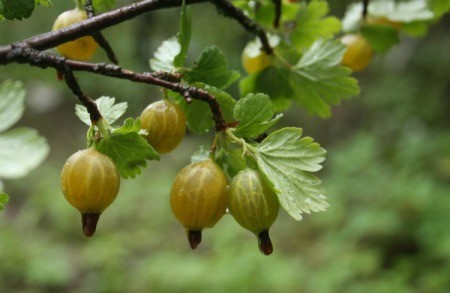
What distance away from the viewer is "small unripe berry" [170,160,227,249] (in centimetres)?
49

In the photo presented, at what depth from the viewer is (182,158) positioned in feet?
18.9

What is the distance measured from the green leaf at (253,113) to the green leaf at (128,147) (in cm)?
9

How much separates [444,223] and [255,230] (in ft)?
8.98

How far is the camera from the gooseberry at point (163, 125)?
0.52 m

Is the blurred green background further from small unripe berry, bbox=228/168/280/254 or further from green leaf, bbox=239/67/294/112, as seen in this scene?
small unripe berry, bbox=228/168/280/254

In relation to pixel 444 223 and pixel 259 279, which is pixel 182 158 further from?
pixel 444 223

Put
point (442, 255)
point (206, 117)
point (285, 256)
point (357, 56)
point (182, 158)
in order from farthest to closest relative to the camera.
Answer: point (182, 158), point (285, 256), point (442, 255), point (357, 56), point (206, 117)

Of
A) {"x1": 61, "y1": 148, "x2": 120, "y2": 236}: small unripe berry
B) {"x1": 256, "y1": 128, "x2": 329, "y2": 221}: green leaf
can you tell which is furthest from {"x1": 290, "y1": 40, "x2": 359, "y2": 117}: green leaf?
{"x1": 61, "y1": 148, "x2": 120, "y2": 236}: small unripe berry

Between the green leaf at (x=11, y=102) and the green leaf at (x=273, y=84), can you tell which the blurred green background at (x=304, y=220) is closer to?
the green leaf at (x=273, y=84)

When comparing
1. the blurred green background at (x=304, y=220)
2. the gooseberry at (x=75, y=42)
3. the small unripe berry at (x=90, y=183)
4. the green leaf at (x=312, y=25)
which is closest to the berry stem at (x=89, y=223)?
the small unripe berry at (x=90, y=183)

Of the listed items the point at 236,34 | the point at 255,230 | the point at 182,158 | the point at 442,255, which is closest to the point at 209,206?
the point at 255,230

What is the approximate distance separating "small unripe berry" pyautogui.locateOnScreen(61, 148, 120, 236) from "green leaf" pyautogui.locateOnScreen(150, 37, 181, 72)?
170 millimetres

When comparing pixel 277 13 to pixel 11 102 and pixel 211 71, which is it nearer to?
pixel 211 71

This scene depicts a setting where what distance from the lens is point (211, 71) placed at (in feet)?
1.99
